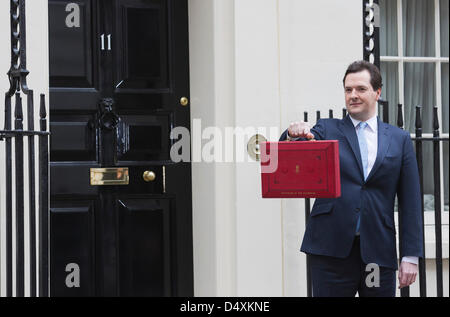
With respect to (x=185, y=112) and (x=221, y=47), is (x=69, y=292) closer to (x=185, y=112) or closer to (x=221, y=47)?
(x=185, y=112)

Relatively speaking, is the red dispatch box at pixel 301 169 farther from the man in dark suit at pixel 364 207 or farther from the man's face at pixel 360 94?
the man's face at pixel 360 94

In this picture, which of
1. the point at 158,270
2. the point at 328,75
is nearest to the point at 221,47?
the point at 328,75

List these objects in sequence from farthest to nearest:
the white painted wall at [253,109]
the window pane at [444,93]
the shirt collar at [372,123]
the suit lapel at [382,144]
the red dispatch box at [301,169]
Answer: the window pane at [444,93], the white painted wall at [253,109], the shirt collar at [372,123], the suit lapel at [382,144], the red dispatch box at [301,169]

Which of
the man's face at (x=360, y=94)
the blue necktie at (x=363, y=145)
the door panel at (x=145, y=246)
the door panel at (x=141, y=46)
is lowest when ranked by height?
the door panel at (x=145, y=246)

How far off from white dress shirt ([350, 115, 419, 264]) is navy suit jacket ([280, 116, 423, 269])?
0.08ft

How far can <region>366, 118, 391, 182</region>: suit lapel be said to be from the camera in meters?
A: 4.37

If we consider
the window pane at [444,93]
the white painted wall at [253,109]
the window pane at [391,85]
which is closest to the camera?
the white painted wall at [253,109]

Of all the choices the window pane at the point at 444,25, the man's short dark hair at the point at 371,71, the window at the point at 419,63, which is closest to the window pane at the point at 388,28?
the window at the point at 419,63

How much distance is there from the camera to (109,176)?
5.62 meters

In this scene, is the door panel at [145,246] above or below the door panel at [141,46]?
below

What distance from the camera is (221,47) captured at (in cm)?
551

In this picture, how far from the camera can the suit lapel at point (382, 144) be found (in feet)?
14.3

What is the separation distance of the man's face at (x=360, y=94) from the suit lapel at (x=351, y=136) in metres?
0.07
